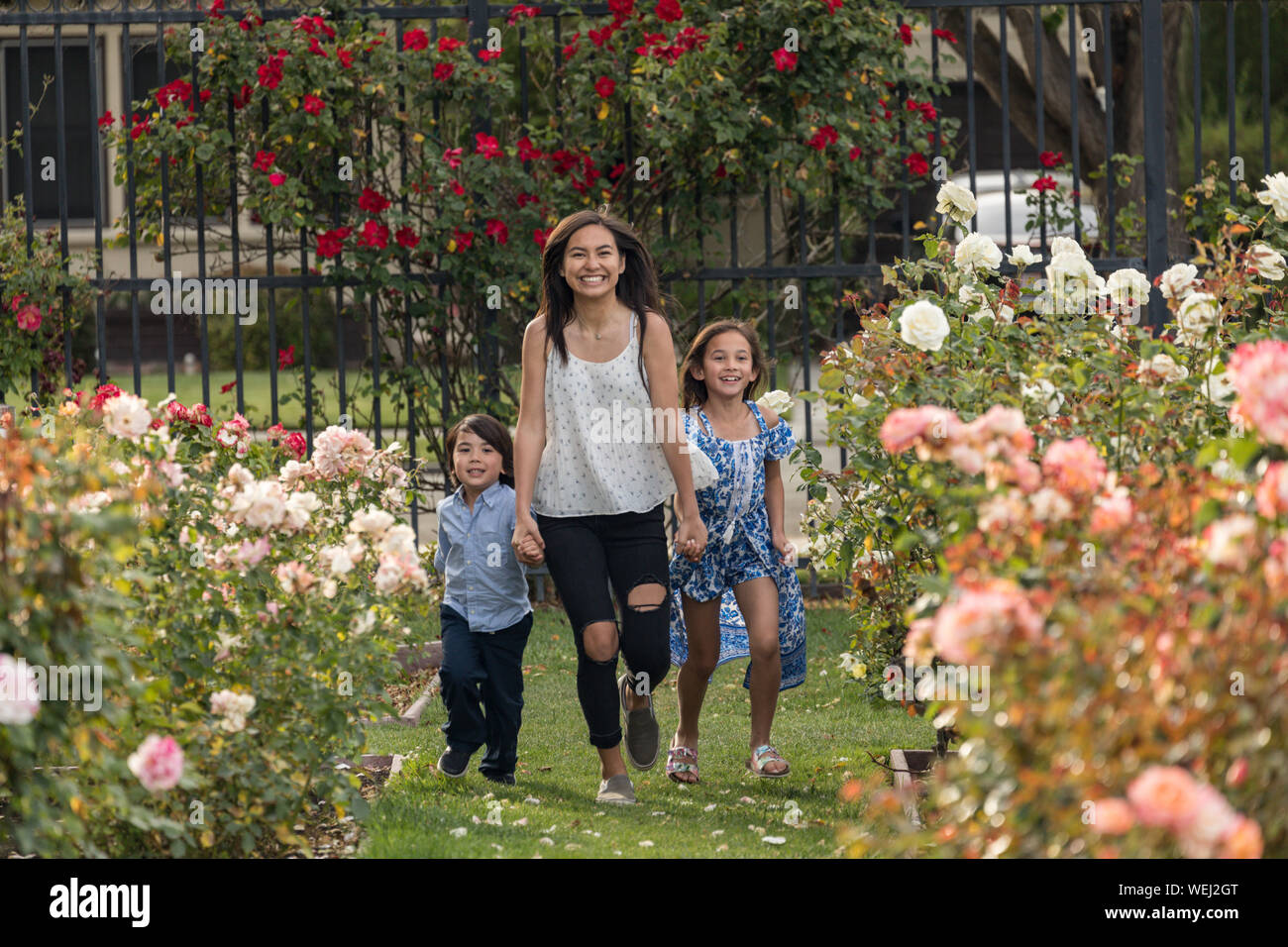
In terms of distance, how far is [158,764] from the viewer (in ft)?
7.97

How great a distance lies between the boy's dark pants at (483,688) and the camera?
4117 mm

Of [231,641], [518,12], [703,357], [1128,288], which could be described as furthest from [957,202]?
[518,12]

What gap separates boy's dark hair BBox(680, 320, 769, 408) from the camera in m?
4.41

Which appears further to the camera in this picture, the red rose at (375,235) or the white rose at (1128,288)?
the red rose at (375,235)

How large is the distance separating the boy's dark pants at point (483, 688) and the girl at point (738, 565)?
49 centimetres

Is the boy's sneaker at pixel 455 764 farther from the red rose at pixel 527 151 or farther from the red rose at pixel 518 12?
the red rose at pixel 518 12

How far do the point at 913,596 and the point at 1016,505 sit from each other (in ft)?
4.44

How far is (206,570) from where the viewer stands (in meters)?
3.06

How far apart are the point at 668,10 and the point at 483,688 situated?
11.0 feet

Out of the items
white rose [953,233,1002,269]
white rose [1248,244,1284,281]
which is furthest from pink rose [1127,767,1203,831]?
white rose [953,233,1002,269]

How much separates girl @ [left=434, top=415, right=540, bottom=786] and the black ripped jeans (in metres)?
0.26

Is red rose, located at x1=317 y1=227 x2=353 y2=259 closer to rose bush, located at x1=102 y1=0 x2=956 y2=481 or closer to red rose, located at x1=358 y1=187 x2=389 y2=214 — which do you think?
rose bush, located at x1=102 y1=0 x2=956 y2=481

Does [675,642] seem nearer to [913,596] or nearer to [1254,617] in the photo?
[913,596]

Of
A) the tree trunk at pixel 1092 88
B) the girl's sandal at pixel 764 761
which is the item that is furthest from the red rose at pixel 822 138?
the girl's sandal at pixel 764 761
